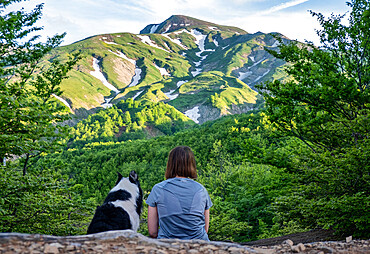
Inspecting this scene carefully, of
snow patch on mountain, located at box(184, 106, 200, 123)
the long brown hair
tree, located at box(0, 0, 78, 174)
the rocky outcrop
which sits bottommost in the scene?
the rocky outcrop

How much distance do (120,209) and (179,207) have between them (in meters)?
0.92

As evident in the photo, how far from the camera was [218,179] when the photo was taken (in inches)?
927

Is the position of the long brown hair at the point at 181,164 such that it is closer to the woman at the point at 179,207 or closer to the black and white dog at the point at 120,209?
the woman at the point at 179,207

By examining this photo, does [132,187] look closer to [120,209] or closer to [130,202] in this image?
[130,202]

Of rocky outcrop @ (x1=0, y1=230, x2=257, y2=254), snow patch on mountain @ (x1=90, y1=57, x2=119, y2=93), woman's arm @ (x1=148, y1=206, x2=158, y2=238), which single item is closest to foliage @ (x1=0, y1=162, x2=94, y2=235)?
rocky outcrop @ (x1=0, y1=230, x2=257, y2=254)

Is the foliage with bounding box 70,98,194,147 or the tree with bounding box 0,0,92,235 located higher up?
the foliage with bounding box 70,98,194,147

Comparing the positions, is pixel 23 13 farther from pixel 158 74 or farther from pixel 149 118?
pixel 158 74

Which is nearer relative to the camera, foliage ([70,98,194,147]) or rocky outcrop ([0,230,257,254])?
rocky outcrop ([0,230,257,254])

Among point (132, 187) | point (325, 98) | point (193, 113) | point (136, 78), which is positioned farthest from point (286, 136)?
point (136, 78)

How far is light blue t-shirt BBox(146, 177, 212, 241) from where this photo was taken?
316cm

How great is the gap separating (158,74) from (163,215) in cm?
19173

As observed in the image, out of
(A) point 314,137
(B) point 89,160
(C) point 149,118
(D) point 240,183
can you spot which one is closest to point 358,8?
(A) point 314,137

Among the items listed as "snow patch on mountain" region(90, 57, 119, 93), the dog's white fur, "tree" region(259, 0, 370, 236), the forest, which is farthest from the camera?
"snow patch on mountain" region(90, 57, 119, 93)

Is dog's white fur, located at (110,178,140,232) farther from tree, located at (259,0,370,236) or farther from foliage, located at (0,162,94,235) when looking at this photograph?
tree, located at (259,0,370,236)
